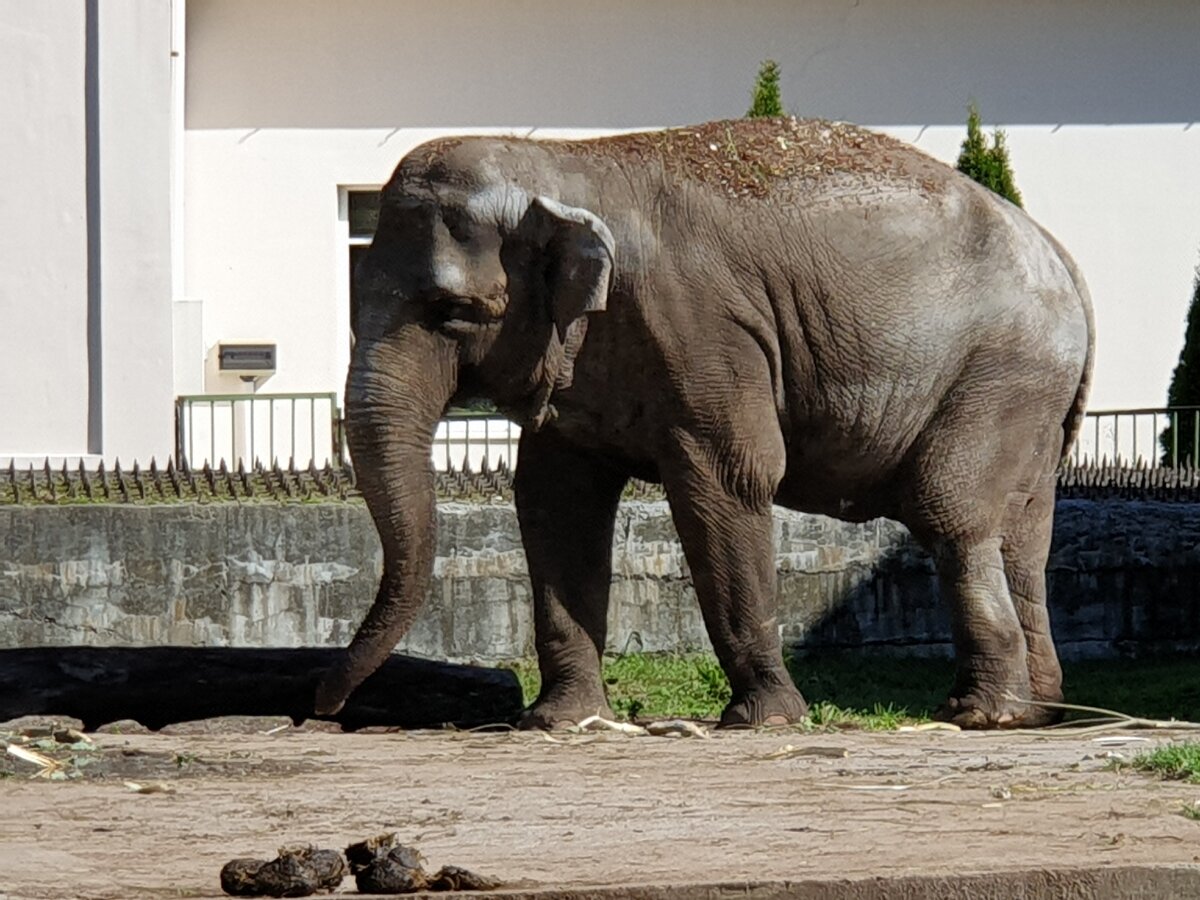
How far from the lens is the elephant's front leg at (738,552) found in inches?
434

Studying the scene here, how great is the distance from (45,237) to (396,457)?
1031cm

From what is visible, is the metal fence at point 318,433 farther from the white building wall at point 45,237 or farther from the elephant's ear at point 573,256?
the elephant's ear at point 573,256

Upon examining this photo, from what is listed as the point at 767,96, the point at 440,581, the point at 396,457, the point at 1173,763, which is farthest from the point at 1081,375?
the point at 767,96

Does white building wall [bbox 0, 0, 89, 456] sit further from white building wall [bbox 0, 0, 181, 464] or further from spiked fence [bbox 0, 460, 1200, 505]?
spiked fence [bbox 0, 460, 1200, 505]

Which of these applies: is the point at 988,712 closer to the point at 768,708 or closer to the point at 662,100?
the point at 768,708

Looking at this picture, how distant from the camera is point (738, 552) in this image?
11.1m

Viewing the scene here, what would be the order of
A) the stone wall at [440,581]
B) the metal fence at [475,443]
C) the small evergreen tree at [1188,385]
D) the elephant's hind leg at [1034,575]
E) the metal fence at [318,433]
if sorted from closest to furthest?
the elephant's hind leg at [1034,575] → the stone wall at [440,581] → the metal fence at [318,433] → the small evergreen tree at [1188,385] → the metal fence at [475,443]

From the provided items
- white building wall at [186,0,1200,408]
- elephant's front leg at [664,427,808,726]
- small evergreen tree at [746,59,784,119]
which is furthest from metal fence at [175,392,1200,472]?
elephant's front leg at [664,427,808,726]

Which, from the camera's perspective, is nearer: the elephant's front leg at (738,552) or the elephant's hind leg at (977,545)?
the elephant's front leg at (738,552)

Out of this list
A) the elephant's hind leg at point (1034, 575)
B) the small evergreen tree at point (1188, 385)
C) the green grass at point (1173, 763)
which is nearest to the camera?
the green grass at point (1173, 763)

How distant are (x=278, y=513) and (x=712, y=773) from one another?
221 inches

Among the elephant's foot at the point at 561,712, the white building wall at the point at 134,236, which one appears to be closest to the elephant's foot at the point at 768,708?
the elephant's foot at the point at 561,712

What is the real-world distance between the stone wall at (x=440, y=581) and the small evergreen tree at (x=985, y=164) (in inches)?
386

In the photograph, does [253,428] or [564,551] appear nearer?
[564,551]
